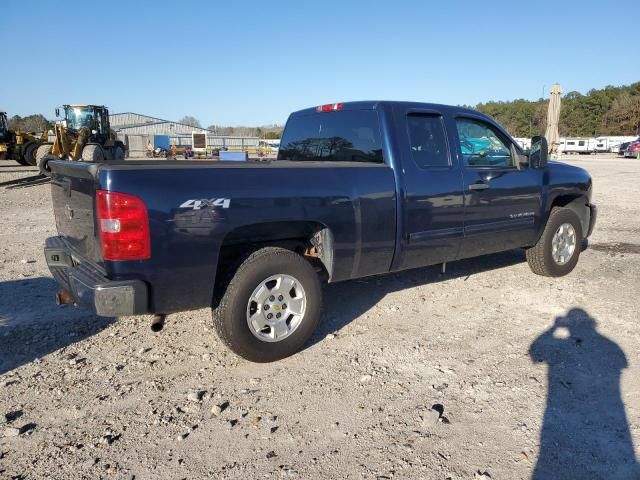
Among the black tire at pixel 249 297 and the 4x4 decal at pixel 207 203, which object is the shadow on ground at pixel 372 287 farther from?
the 4x4 decal at pixel 207 203

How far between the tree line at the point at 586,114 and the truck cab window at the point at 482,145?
5977 centimetres

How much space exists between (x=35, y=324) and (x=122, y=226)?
6.73 ft

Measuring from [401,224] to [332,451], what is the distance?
2.04 m

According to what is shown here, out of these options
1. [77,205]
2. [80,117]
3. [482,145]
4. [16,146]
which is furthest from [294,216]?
[16,146]

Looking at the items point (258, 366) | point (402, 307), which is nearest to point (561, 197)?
point (402, 307)

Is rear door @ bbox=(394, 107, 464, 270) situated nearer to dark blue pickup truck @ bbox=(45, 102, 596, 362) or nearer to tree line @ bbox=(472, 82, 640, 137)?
dark blue pickup truck @ bbox=(45, 102, 596, 362)

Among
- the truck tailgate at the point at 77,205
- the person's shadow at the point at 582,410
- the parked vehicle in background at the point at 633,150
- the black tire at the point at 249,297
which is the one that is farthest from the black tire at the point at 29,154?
the parked vehicle in background at the point at 633,150

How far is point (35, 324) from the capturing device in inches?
167

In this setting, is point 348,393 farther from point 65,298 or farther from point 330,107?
point 330,107

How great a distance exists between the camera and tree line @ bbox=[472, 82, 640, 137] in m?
62.7

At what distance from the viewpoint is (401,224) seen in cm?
412

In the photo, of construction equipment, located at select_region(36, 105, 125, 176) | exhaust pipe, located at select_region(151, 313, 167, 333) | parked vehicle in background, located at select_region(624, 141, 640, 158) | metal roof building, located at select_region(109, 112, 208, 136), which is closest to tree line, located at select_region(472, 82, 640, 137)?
parked vehicle in background, located at select_region(624, 141, 640, 158)

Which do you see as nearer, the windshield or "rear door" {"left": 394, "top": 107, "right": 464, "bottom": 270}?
"rear door" {"left": 394, "top": 107, "right": 464, "bottom": 270}

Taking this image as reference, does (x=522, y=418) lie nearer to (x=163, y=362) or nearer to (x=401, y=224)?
(x=401, y=224)
